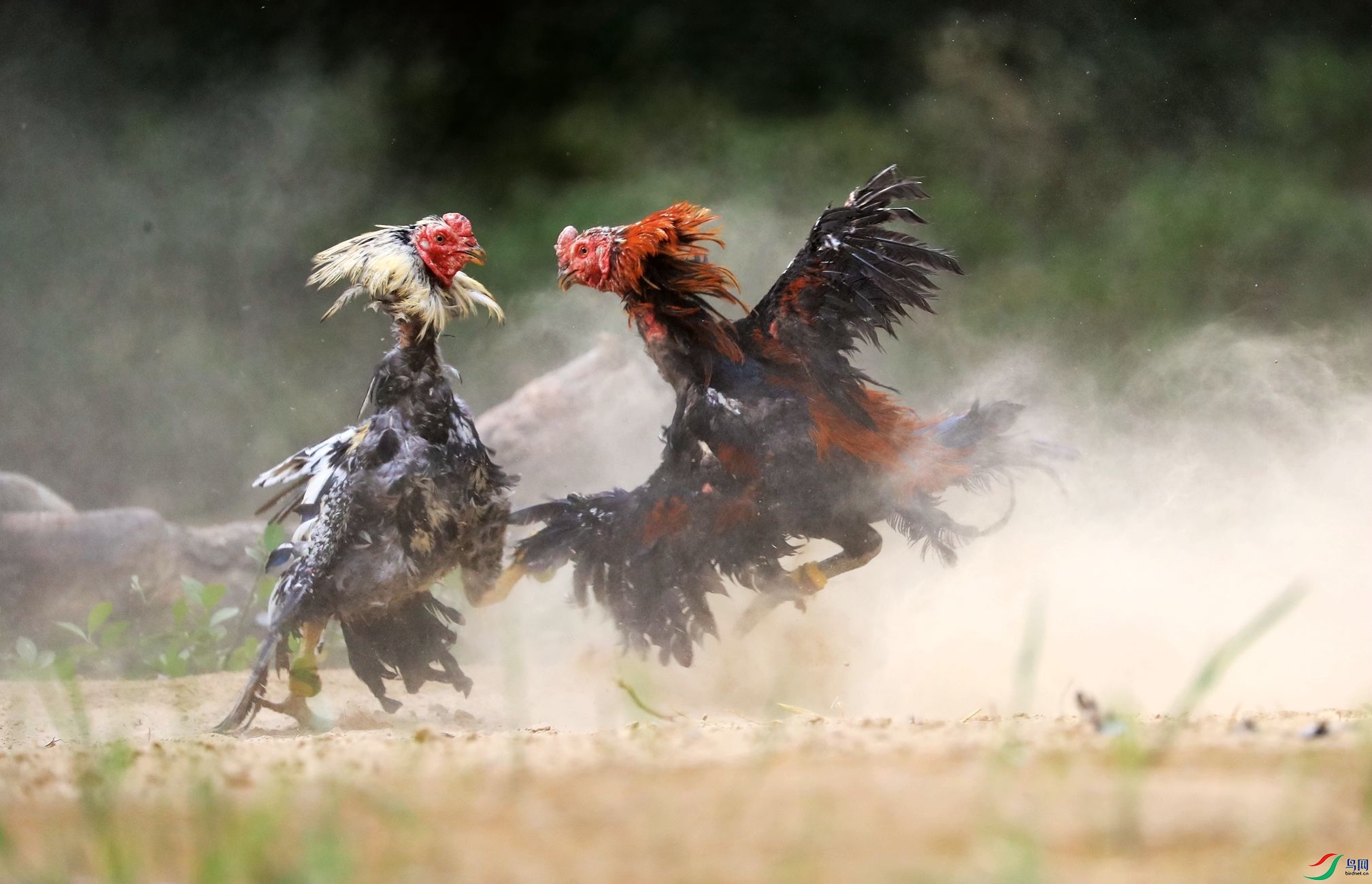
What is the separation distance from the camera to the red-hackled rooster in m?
4.59

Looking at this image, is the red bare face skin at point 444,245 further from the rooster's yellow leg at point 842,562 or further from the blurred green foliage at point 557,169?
the blurred green foliage at point 557,169

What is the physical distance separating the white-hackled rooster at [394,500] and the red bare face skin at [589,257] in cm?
34

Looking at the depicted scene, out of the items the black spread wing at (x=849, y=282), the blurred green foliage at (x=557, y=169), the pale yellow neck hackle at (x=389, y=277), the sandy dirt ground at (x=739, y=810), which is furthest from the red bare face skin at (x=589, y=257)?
the blurred green foliage at (x=557, y=169)

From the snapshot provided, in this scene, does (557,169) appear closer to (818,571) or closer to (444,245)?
(444,245)

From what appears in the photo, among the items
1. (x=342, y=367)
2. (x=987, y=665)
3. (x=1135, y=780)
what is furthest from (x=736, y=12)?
(x=1135, y=780)

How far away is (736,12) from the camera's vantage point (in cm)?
862

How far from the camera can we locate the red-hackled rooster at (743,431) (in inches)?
181

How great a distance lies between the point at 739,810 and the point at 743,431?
289 cm

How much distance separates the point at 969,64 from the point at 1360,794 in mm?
7446

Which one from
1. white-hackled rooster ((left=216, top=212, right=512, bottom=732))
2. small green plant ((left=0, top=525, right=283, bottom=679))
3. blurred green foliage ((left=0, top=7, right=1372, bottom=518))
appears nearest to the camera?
white-hackled rooster ((left=216, top=212, right=512, bottom=732))

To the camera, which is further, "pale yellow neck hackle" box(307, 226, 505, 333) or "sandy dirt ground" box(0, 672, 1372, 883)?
"pale yellow neck hackle" box(307, 226, 505, 333)

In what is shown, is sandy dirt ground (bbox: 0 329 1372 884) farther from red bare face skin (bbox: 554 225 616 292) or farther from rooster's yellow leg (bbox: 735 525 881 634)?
red bare face skin (bbox: 554 225 616 292)

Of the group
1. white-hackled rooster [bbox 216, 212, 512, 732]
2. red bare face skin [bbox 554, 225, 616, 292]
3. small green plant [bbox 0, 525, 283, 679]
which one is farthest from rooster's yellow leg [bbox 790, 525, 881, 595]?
small green plant [bbox 0, 525, 283, 679]

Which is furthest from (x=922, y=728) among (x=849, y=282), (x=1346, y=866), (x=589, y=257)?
(x=589, y=257)
